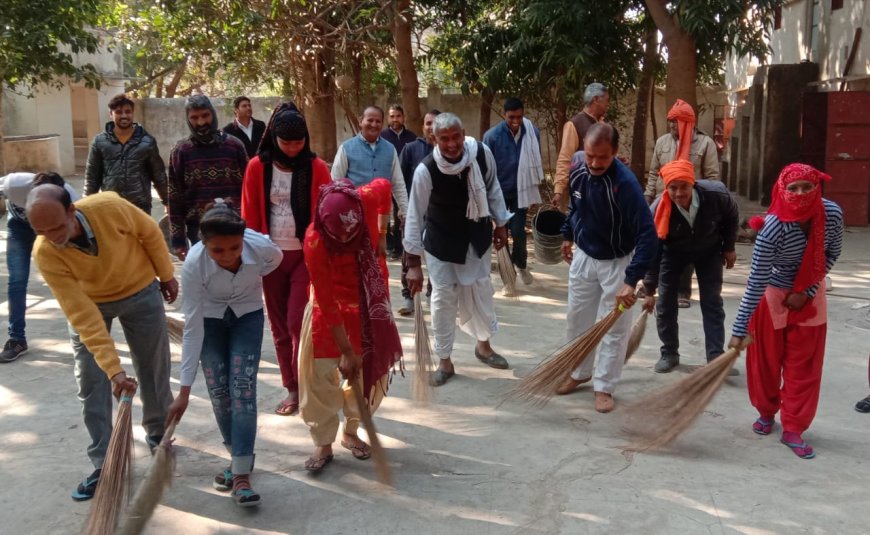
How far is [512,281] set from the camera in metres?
7.12

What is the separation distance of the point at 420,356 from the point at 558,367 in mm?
786

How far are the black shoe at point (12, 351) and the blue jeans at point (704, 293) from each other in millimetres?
4421

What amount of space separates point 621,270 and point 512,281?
253 cm

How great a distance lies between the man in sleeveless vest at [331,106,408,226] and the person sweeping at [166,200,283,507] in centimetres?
270

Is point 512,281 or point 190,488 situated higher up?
point 512,281

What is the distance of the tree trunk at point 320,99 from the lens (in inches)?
530

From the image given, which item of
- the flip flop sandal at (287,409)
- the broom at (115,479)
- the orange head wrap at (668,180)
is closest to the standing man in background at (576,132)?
the orange head wrap at (668,180)

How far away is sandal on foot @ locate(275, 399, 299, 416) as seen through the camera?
464 cm

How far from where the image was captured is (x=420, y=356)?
15.3 feet

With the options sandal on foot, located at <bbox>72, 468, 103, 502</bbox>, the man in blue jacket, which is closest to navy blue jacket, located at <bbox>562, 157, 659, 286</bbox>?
the man in blue jacket

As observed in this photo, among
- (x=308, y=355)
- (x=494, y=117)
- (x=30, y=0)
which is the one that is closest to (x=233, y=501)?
(x=308, y=355)

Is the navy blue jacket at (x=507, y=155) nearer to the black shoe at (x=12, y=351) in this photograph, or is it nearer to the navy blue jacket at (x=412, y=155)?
the navy blue jacket at (x=412, y=155)

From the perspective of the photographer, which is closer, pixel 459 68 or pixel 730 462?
pixel 730 462

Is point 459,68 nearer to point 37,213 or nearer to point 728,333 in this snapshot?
point 728,333
